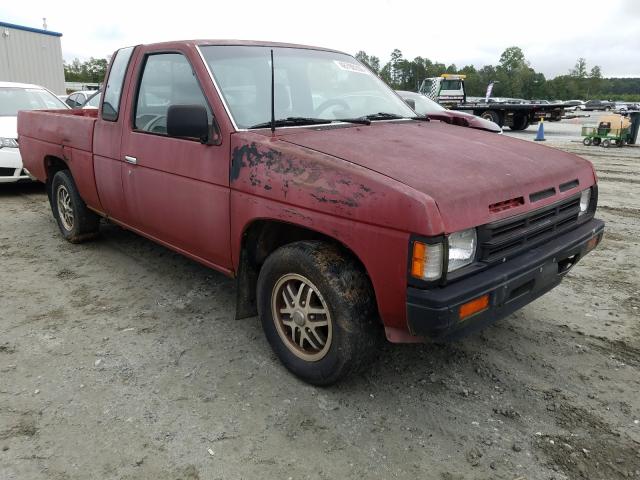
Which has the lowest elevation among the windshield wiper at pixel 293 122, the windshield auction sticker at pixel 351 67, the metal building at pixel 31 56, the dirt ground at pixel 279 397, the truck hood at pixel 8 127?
the dirt ground at pixel 279 397

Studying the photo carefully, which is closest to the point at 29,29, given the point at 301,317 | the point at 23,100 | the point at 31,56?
the point at 31,56

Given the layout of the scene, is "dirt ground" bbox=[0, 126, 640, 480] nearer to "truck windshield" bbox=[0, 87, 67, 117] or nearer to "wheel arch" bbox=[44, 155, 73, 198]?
"wheel arch" bbox=[44, 155, 73, 198]

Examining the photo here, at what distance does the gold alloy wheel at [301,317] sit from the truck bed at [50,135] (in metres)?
2.52

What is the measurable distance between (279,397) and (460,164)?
1.57m

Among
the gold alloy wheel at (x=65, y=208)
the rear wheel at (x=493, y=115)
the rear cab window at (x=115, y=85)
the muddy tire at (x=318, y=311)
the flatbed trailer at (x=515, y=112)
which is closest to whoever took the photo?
the muddy tire at (x=318, y=311)

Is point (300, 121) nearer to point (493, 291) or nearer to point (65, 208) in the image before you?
point (493, 291)

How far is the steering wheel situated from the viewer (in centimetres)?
334

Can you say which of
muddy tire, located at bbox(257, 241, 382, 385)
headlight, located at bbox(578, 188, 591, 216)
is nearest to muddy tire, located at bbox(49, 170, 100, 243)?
muddy tire, located at bbox(257, 241, 382, 385)

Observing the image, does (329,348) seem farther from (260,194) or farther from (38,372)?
(38,372)

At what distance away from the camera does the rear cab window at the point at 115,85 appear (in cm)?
398

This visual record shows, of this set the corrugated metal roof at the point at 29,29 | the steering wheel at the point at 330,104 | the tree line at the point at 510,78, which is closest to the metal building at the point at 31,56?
the corrugated metal roof at the point at 29,29

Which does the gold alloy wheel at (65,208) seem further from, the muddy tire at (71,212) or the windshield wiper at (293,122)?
the windshield wiper at (293,122)

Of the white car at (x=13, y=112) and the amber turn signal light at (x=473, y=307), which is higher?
the white car at (x=13, y=112)

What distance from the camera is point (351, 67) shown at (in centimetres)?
395
